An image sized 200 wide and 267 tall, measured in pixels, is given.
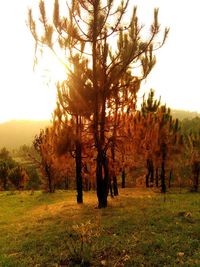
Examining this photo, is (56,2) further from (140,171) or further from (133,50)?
(140,171)

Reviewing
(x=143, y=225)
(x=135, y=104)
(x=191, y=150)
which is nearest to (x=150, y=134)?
(x=191, y=150)

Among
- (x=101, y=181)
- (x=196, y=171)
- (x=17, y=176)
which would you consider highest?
(x=101, y=181)

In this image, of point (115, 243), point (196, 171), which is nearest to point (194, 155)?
point (196, 171)

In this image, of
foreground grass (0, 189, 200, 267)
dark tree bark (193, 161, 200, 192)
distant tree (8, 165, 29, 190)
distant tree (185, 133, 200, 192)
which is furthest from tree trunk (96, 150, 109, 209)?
distant tree (8, 165, 29, 190)

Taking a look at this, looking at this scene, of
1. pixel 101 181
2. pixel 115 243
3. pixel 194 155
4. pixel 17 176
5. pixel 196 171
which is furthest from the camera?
pixel 17 176

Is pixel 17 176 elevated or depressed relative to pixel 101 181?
depressed

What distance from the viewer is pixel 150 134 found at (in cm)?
3312

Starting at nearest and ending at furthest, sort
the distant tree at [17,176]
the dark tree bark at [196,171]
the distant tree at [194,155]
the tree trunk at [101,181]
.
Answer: the tree trunk at [101,181]
the distant tree at [194,155]
the dark tree bark at [196,171]
the distant tree at [17,176]

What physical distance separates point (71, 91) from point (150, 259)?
1409 cm

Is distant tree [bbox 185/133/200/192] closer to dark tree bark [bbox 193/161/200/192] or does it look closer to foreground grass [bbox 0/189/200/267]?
dark tree bark [bbox 193/161/200/192]

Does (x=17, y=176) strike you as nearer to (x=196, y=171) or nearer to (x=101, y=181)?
(x=196, y=171)

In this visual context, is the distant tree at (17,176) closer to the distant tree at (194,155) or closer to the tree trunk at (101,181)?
the distant tree at (194,155)

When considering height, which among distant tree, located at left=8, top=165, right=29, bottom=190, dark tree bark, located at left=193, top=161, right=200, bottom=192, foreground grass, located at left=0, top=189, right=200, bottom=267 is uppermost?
foreground grass, located at left=0, top=189, right=200, bottom=267

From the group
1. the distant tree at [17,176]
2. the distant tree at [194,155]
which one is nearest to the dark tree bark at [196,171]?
the distant tree at [194,155]
